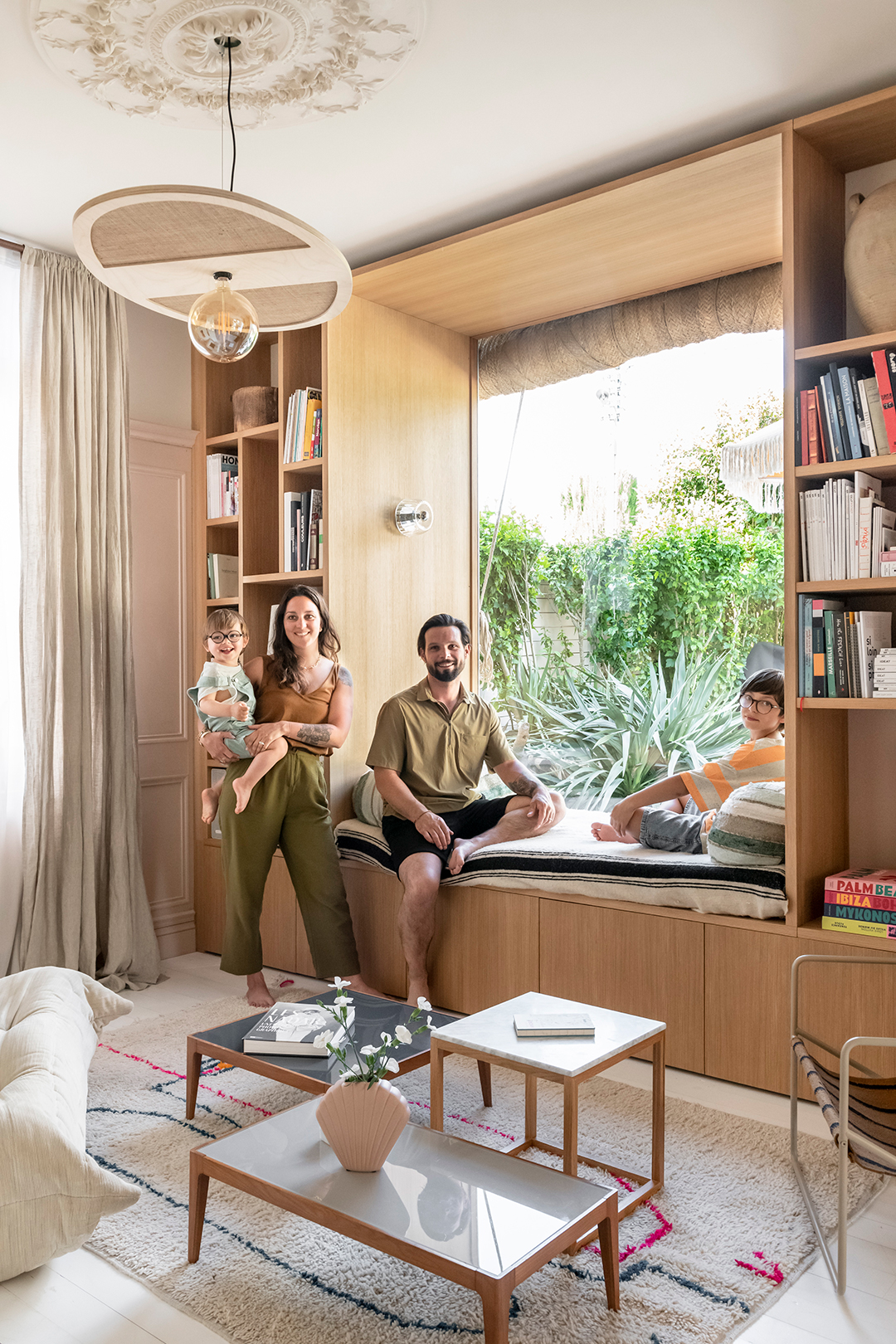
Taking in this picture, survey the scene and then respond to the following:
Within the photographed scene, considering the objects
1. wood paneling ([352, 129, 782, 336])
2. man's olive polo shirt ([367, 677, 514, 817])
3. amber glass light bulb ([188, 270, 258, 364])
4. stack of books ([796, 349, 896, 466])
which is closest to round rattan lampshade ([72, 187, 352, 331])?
amber glass light bulb ([188, 270, 258, 364])

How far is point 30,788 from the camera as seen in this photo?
3627 millimetres

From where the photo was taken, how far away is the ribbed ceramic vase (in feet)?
5.85

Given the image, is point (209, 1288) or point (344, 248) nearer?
point (209, 1288)

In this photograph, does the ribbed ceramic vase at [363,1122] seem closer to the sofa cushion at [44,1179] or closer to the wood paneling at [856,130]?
the sofa cushion at [44,1179]

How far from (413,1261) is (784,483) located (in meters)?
2.07

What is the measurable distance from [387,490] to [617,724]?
4.29ft

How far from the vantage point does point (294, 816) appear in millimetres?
3592

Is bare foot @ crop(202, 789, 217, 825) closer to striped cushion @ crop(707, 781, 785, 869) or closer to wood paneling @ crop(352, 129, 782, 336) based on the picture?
striped cushion @ crop(707, 781, 785, 869)

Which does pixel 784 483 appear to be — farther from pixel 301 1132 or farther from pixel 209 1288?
pixel 209 1288

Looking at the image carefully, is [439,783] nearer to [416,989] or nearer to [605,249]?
[416,989]

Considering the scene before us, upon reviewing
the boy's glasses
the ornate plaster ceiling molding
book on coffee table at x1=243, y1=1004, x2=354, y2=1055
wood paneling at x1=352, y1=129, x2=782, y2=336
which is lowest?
book on coffee table at x1=243, y1=1004, x2=354, y2=1055

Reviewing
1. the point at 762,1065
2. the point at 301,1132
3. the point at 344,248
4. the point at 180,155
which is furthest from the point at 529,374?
the point at 301,1132

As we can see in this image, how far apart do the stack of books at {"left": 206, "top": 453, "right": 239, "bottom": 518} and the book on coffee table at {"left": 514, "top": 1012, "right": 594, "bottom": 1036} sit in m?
2.67

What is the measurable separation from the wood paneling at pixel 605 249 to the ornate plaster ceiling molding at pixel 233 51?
83 cm
